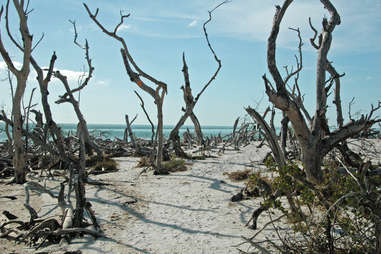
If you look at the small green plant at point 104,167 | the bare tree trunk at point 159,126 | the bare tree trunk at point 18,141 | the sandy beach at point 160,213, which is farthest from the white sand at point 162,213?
the small green plant at point 104,167

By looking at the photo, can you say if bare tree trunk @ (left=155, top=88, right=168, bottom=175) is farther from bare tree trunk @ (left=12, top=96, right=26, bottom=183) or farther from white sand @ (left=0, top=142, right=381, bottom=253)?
bare tree trunk @ (left=12, top=96, right=26, bottom=183)

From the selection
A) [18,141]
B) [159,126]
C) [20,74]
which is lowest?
[18,141]

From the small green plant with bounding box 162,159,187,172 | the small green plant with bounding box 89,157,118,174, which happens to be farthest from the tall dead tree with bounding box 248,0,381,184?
the small green plant with bounding box 89,157,118,174

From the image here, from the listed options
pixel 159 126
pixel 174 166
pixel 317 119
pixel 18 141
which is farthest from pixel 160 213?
pixel 174 166

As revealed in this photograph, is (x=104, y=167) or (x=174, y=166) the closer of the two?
(x=174, y=166)

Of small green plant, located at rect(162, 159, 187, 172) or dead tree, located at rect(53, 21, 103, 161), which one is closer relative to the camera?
dead tree, located at rect(53, 21, 103, 161)

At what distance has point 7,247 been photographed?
3.77 m

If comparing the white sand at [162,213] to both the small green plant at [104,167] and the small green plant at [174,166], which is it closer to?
the small green plant at [174,166]

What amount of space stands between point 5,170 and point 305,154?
7.97 meters

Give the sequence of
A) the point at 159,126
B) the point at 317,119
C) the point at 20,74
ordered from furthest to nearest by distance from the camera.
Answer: the point at 159,126, the point at 20,74, the point at 317,119

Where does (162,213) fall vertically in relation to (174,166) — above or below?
below

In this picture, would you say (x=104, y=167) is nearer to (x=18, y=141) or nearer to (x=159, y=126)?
(x=159, y=126)

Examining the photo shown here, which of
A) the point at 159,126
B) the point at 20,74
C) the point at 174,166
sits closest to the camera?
the point at 20,74

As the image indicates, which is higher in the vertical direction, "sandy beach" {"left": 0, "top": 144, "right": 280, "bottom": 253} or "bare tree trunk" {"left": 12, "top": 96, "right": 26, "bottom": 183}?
"bare tree trunk" {"left": 12, "top": 96, "right": 26, "bottom": 183}
